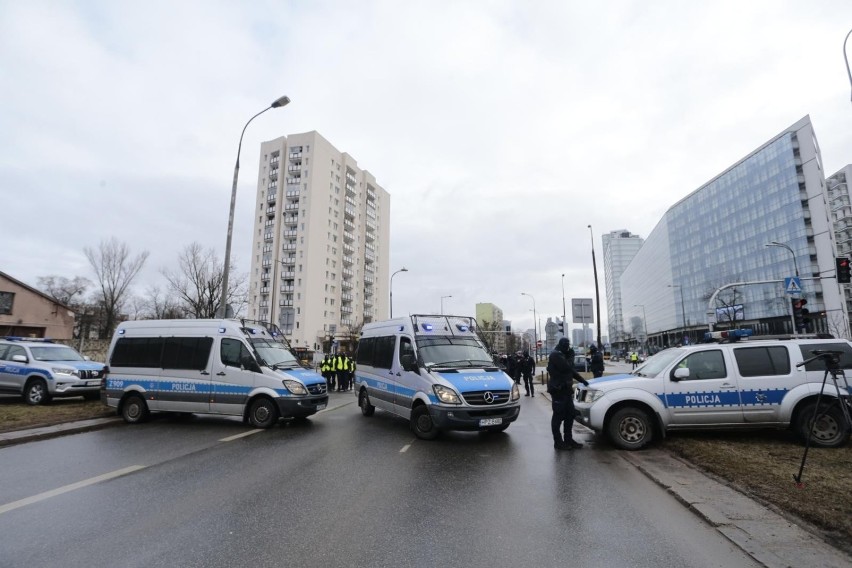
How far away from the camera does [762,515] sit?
4598mm

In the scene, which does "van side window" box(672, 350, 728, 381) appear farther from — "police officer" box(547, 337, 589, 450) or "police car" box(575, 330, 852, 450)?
"police officer" box(547, 337, 589, 450)

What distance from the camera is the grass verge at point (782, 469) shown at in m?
4.45

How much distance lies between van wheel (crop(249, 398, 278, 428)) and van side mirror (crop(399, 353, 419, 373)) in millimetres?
2968

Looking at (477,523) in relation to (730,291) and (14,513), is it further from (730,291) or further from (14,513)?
(730,291)

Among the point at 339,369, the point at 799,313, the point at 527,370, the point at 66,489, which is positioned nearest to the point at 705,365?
the point at 66,489

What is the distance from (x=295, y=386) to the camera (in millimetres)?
10102

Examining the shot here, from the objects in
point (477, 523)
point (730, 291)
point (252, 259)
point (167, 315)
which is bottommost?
point (477, 523)

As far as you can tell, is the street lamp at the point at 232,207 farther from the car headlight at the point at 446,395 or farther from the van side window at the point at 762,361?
the van side window at the point at 762,361

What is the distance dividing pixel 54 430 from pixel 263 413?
398 centimetres

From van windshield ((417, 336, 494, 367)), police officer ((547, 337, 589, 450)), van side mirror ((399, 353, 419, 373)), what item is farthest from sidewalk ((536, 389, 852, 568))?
van side mirror ((399, 353, 419, 373))

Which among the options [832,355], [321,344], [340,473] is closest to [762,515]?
[832,355]

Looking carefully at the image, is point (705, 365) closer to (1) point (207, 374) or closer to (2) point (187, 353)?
(1) point (207, 374)

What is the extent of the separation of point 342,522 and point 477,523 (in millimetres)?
1327

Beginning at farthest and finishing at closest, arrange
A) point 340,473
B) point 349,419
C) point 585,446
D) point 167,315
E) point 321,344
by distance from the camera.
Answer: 1. point 321,344
2. point 167,315
3. point 349,419
4. point 585,446
5. point 340,473
